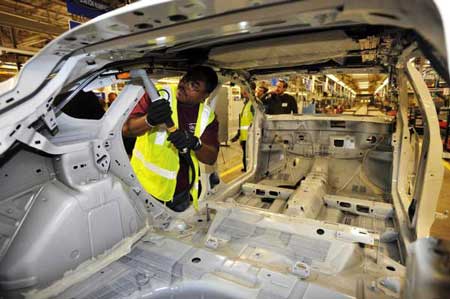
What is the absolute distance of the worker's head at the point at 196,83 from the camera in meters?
2.09

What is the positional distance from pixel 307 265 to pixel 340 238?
0.36 m

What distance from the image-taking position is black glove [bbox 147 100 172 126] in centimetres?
165

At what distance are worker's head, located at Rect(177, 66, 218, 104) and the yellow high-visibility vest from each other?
10cm

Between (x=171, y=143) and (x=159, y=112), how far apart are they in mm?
462

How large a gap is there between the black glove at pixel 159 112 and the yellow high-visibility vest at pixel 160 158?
0.44m

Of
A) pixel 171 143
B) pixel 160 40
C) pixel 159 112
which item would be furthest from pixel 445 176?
pixel 160 40

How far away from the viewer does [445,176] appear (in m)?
5.91

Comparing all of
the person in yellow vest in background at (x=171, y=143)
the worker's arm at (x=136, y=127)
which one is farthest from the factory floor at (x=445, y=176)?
the worker's arm at (x=136, y=127)

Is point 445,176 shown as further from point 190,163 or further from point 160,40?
point 160,40

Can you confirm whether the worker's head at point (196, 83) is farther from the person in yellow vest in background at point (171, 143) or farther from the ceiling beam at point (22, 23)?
the ceiling beam at point (22, 23)

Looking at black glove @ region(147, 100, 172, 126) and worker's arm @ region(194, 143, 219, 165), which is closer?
black glove @ region(147, 100, 172, 126)

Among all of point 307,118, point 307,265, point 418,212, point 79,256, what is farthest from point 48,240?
point 307,118

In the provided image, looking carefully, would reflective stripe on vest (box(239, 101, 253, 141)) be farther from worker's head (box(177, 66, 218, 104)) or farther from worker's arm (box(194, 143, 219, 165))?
worker's head (box(177, 66, 218, 104))

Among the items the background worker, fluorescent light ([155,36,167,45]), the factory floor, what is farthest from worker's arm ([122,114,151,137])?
the background worker
